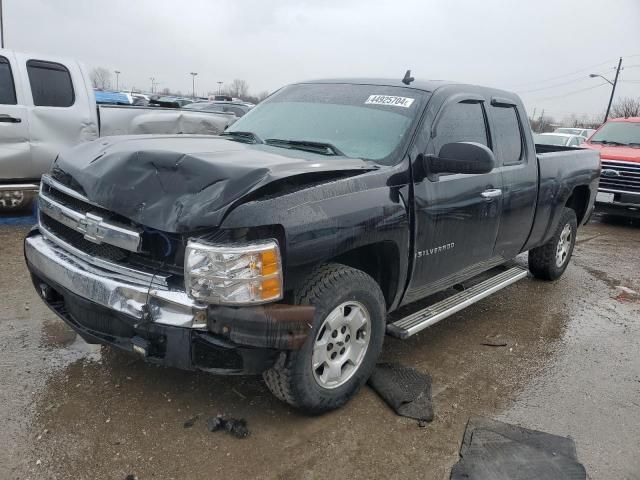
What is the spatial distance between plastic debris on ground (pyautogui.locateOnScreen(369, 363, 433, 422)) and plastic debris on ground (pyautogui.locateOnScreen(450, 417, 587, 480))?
287 millimetres

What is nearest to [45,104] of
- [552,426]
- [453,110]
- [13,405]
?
[13,405]

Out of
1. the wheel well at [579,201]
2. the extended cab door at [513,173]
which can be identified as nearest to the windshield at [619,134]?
the wheel well at [579,201]

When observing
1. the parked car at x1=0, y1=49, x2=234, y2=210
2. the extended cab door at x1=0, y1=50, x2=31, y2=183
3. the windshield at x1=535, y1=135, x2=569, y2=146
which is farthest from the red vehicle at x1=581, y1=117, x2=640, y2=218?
the extended cab door at x1=0, y1=50, x2=31, y2=183

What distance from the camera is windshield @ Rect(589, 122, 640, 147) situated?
10.7 m

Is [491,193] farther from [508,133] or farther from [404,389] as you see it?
[404,389]

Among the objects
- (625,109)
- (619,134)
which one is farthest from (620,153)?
(625,109)

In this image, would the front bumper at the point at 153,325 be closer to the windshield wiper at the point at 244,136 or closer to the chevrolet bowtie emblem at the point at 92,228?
the chevrolet bowtie emblem at the point at 92,228

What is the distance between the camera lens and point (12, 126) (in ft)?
20.8

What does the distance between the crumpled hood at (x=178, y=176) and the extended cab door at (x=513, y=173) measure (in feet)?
5.48

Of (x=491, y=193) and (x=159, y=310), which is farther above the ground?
(x=491, y=193)

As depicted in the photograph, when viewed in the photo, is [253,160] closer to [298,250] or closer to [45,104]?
[298,250]

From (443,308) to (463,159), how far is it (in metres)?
1.13

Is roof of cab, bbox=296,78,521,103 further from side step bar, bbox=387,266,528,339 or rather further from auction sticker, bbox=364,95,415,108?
side step bar, bbox=387,266,528,339

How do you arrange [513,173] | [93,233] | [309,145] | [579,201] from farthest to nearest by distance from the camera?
[579,201] → [513,173] → [309,145] → [93,233]
